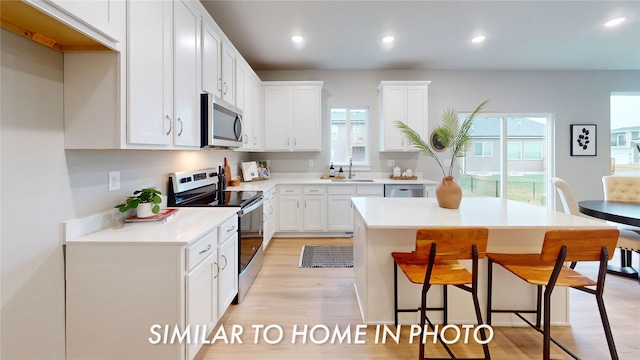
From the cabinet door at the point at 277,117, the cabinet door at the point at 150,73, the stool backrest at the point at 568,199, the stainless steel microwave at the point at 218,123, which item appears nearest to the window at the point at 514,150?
the stool backrest at the point at 568,199

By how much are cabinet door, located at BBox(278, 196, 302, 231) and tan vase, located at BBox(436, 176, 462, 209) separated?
2355 mm

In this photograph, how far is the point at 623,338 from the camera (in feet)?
6.40

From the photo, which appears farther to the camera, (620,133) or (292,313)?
(620,133)

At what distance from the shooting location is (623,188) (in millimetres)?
3365

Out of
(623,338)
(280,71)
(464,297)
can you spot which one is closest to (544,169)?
(623,338)

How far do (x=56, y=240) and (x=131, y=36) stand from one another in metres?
1.10

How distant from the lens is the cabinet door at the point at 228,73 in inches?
114

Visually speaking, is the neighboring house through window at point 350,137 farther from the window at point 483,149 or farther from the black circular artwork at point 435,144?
the window at point 483,149

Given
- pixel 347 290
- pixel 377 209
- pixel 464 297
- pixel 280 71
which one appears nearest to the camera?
pixel 464 297

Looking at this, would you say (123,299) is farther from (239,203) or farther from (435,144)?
(435,144)

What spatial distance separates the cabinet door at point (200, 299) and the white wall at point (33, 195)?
61cm

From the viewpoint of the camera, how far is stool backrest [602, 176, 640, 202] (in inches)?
130

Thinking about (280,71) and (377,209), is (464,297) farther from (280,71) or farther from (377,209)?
(280,71)

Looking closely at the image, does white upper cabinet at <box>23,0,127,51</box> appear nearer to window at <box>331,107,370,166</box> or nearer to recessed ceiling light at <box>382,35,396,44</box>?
recessed ceiling light at <box>382,35,396,44</box>
